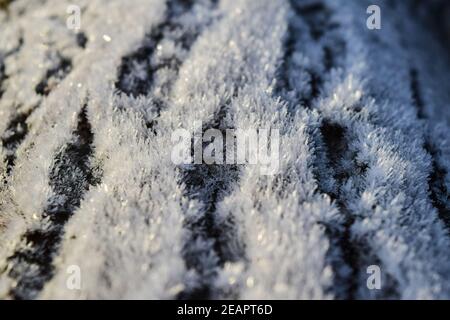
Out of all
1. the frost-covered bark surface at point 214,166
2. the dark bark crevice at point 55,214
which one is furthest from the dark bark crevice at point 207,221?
the dark bark crevice at point 55,214

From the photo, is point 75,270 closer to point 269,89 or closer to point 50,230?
point 50,230

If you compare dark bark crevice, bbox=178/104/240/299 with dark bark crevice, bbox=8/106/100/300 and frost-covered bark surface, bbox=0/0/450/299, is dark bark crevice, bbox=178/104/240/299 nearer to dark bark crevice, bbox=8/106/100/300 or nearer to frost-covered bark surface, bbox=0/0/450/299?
frost-covered bark surface, bbox=0/0/450/299

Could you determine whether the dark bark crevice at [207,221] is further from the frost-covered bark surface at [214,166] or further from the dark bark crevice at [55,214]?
the dark bark crevice at [55,214]

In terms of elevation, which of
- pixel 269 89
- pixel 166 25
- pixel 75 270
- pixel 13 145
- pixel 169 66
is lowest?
pixel 75 270

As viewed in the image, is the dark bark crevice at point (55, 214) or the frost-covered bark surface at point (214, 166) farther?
the dark bark crevice at point (55, 214)

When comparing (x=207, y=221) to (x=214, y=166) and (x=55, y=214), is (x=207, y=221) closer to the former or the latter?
(x=214, y=166)

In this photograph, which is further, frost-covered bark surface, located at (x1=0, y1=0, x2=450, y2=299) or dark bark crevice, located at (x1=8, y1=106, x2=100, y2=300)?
dark bark crevice, located at (x1=8, y1=106, x2=100, y2=300)

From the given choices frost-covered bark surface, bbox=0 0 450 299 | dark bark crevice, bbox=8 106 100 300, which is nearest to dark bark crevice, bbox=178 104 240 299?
frost-covered bark surface, bbox=0 0 450 299

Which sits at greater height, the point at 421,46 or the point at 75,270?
the point at 421,46
